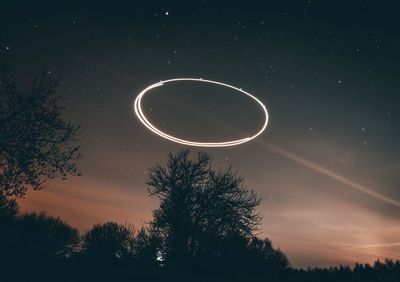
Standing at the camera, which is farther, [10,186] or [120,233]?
[120,233]

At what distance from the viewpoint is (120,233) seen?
217 ft

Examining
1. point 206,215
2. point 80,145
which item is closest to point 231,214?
point 206,215

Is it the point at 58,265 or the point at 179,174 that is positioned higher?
the point at 179,174

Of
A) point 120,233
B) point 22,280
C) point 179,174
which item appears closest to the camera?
point 22,280

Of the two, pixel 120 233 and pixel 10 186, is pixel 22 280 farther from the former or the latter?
pixel 120 233

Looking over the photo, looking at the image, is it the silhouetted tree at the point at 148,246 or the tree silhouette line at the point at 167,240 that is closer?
the tree silhouette line at the point at 167,240

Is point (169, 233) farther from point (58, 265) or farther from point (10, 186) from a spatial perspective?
point (58, 265)

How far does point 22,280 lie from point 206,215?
19115 mm

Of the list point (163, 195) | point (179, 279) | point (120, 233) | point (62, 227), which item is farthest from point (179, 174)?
point (62, 227)

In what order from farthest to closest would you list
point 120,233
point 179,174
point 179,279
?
point 120,233 < point 179,174 < point 179,279

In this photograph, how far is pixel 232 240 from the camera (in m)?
26.7

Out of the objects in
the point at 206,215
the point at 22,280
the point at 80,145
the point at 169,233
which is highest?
the point at 80,145

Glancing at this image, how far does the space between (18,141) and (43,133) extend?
1270 millimetres

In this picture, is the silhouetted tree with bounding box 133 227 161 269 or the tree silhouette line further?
the silhouetted tree with bounding box 133 227 161 269
